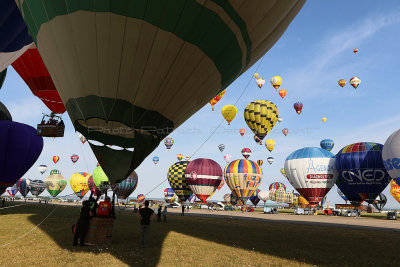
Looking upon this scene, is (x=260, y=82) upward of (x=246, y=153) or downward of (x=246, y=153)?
upward

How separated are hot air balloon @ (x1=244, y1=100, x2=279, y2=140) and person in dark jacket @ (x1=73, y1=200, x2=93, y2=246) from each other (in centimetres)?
2815

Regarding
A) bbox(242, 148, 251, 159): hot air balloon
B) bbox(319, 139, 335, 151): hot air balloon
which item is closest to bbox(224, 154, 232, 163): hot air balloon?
bbox(242, 148, 251, 159): hot air balloon

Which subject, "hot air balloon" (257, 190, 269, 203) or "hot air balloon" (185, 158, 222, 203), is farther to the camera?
"hot air balloon" (257, 190, 269, 203)

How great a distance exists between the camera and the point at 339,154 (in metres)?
32.8

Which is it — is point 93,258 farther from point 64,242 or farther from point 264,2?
point 264,2

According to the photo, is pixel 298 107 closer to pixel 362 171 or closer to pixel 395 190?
pixel 362 171

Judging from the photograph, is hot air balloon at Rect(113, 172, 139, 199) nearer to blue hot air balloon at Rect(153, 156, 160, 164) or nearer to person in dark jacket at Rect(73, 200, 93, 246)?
blue hot air balloon at Rect(153, 156, 160, 164)

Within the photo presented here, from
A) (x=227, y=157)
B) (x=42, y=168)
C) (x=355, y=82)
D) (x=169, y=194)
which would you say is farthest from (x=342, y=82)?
(x=42, y=168)

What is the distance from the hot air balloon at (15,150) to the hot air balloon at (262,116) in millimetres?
22997

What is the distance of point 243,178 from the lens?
127 ft

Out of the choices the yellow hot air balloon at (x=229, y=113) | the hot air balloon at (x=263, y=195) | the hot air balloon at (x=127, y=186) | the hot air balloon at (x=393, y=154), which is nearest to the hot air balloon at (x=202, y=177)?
the yellow hot air balloon at (x=229, y=113)

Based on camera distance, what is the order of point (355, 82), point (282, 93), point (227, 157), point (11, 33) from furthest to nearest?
point (227, 157), point (282, 93), point (355, 82), point (11, 33)

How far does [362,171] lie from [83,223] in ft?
96.7

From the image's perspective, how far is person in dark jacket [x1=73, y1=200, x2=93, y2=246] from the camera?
311 inches
